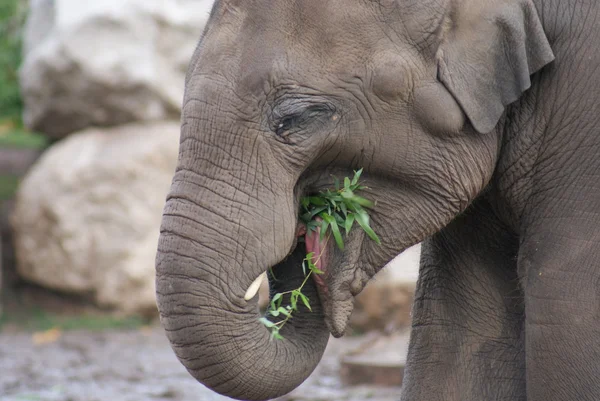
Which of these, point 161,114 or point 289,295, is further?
point 161,114

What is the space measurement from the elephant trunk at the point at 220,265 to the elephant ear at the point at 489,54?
520mm

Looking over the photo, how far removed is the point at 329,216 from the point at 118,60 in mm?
6130

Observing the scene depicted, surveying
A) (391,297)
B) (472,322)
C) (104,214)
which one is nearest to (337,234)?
(472,322)

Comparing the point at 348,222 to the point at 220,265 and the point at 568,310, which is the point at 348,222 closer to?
the point at 220,265

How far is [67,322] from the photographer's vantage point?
840 cm

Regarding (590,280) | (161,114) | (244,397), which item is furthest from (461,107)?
(161,114)

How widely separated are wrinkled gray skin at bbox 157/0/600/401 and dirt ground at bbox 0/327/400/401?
9.13 feet

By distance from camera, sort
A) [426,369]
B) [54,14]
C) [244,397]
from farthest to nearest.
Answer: [54,14]
[426,369]
[244,397]

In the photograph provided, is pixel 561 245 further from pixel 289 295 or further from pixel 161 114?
pixel 161 114

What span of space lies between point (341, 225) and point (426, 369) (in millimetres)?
819

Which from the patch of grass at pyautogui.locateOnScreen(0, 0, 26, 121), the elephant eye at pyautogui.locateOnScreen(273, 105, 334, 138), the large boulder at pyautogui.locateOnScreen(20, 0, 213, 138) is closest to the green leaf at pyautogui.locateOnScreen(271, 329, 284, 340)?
the elephant eye at pyautogui.locateOnScreen(273, 105, 334, 138)

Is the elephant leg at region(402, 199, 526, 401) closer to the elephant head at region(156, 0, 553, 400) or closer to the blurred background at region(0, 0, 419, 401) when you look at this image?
the elephant head at region(156, 0, 553, 400)

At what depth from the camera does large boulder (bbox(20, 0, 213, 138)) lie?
337 inches

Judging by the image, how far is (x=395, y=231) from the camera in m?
2.87
